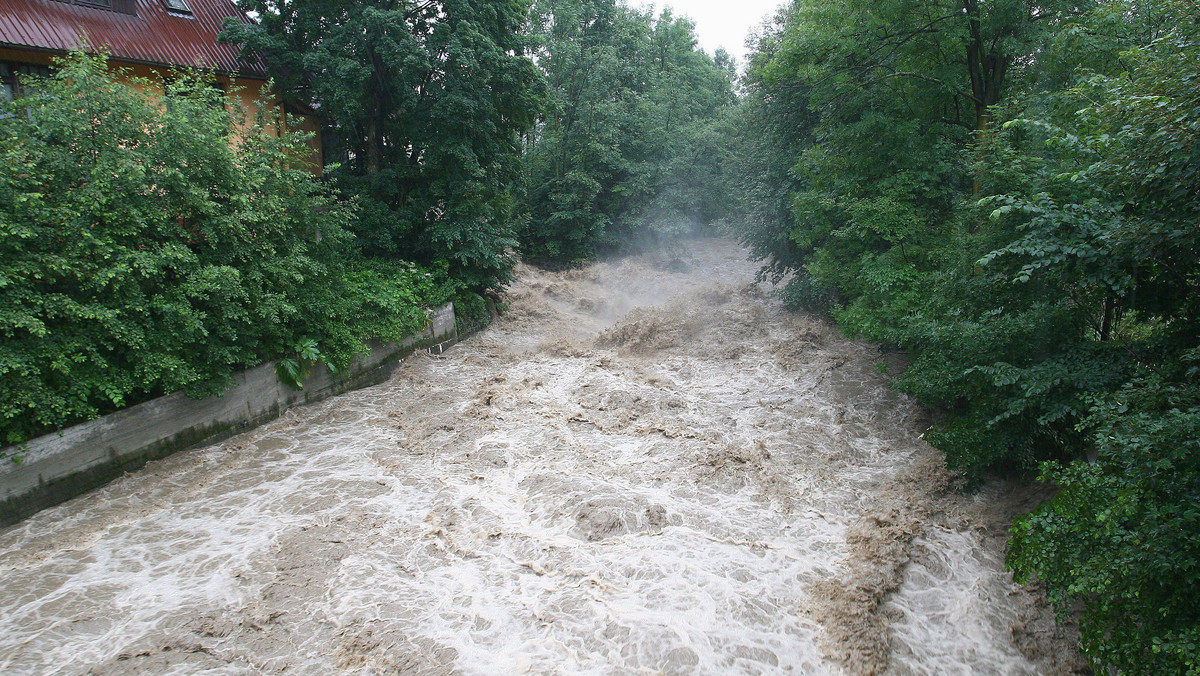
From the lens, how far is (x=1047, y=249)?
19.4 feet

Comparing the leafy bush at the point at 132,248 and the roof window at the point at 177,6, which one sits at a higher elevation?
the roof window at the point at 177,6

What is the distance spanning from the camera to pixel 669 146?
92.3 ft

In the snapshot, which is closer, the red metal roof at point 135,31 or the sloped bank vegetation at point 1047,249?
the sloped bank vegetation at point 1047,249

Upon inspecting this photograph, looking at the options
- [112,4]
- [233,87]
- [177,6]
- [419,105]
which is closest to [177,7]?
[177,6]

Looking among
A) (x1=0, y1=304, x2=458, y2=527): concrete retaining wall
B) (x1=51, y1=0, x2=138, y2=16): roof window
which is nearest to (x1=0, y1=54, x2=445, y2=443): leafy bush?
(x1=0, y1=304, x2=458, y2=527): concrete retaining wall

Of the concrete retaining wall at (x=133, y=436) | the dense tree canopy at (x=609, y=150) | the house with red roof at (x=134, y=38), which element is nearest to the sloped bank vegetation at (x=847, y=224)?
the concrete retaining wall at (x=133, y=436)

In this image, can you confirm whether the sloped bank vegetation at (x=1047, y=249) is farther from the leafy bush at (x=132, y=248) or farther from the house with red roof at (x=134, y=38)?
the house with red roof at (x=134, y=38)

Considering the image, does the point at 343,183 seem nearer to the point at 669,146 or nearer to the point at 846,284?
the point at 846,284

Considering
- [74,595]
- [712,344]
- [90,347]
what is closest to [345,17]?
[90,347]

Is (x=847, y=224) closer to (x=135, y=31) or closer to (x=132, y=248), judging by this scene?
(x=132, y=248)

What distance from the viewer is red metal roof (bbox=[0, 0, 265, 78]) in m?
11.8

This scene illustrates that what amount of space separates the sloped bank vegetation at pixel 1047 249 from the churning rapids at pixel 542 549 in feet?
4.27

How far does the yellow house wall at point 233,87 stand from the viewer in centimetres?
1107

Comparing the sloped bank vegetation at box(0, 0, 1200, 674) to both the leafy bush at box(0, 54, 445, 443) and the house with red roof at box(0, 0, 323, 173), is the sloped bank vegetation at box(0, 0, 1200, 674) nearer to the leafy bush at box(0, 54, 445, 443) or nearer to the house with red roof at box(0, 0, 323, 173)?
the leafy bush at box(0, 54, 445, 443)
